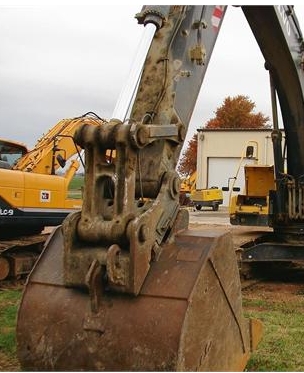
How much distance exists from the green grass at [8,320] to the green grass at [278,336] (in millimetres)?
1934

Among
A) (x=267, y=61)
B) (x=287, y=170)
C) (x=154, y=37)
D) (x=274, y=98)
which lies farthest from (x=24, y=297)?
(x=287, y=170)

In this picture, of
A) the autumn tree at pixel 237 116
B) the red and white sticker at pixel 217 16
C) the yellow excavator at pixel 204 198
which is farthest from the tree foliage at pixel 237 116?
the red and white sticker at pixel 217 16

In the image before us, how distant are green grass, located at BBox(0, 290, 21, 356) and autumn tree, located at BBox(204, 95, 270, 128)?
43174 millimetres

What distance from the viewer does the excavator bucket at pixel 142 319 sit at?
253 cm

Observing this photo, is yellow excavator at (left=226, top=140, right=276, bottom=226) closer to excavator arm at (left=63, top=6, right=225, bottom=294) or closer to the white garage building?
excavator arm at (left=63, top=6, right=225, bottom=294)

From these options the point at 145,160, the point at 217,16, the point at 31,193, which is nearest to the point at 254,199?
the point at 31,193

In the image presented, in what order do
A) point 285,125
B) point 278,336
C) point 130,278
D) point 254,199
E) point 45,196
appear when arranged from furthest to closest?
point 254,199
point 45,196
point 285,125
point 278,336
point 130,278

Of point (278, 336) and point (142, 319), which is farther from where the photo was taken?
point (278, 336)

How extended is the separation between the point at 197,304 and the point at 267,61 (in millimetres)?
3752

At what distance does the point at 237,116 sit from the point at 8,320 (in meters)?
45.3

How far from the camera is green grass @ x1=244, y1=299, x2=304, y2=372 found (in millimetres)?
4168

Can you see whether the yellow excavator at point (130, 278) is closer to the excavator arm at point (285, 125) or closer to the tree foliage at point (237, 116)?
the excavator arm at point (285, 125)

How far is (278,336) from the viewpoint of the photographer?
488cm

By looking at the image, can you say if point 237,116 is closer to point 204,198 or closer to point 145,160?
point 204,198
